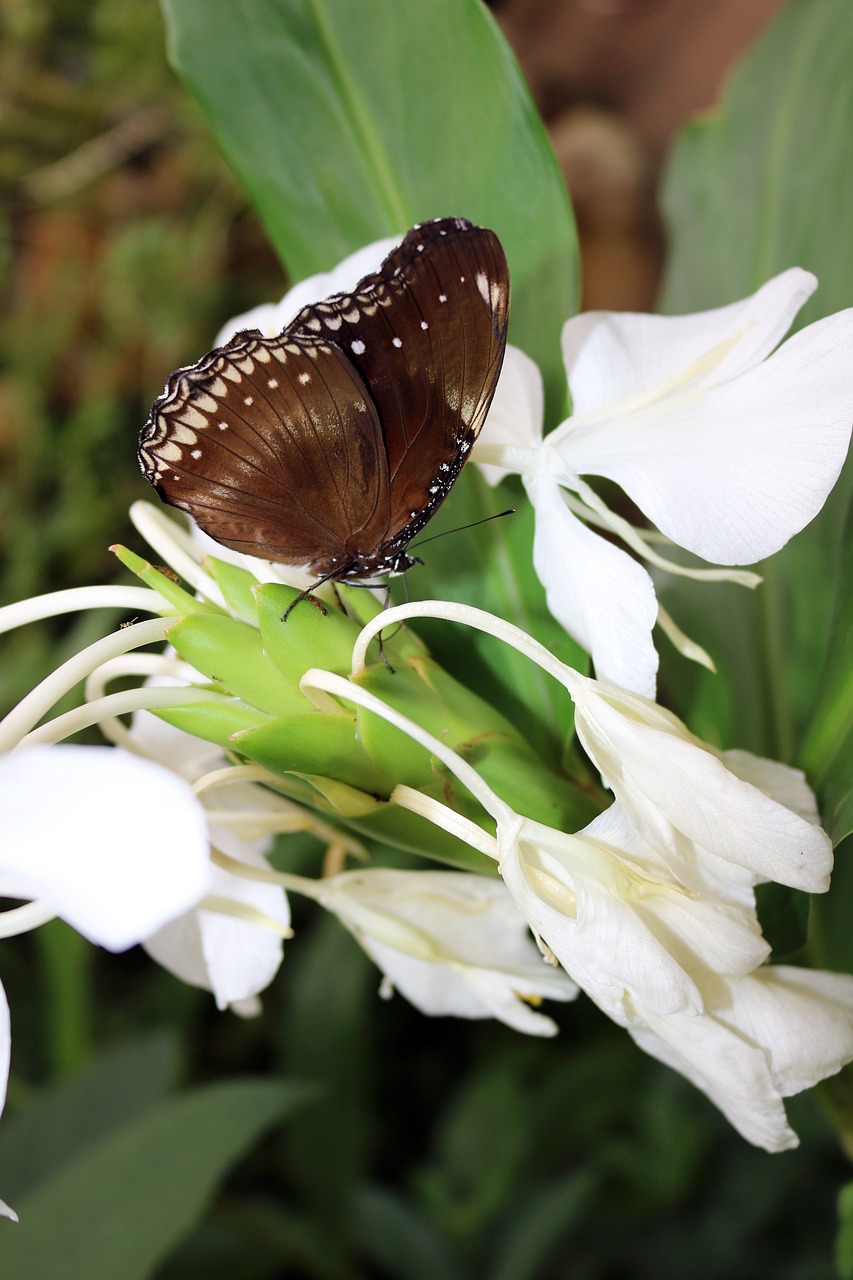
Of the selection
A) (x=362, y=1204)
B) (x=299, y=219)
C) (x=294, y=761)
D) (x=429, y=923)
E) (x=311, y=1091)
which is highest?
(x=299, y=219)

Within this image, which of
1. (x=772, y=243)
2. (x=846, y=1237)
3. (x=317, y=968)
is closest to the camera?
(x=846, y=1237)

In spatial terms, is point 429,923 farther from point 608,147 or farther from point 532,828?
point 608,147

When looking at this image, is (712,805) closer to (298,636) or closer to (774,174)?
(298,636)

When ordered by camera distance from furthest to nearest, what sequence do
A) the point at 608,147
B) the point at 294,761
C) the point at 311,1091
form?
the point at 608,147
the point at 311,1091
the point at 294,761

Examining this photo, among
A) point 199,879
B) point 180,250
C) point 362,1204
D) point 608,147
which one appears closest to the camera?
point 199,879

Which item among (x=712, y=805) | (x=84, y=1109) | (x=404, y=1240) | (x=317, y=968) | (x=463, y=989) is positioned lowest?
(x=404, y=1240)

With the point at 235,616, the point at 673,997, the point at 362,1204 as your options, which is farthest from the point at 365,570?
the point at 362,1204

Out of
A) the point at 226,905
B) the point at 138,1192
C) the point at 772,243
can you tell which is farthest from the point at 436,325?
the point at 138,1192

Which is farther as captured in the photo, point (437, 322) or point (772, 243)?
point (772, 243)

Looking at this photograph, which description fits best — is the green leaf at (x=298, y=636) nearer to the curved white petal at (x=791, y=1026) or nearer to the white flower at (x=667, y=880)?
the white flower at (x=667, y=880)
